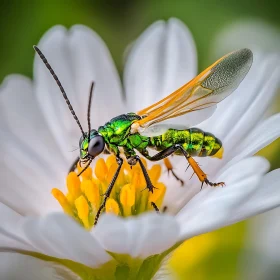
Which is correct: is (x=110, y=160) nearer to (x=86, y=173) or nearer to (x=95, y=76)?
(x=86, y=173)

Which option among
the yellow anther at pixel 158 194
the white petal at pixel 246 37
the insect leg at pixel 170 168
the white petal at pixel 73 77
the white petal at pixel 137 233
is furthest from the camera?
the white petal at pixel 246 37

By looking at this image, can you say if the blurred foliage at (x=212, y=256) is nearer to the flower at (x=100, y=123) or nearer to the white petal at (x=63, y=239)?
the flower at (x=100, y=123)

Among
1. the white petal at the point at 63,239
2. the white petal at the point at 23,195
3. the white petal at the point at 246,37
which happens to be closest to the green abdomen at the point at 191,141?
the white petal at the point at 23,195

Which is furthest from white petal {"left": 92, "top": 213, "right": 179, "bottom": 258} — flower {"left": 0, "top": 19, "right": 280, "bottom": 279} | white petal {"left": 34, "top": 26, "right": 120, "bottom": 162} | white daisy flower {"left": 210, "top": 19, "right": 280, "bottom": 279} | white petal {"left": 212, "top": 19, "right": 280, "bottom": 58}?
white petal {"left": 212, "top": 19, "right": 280, "bottom": 58}

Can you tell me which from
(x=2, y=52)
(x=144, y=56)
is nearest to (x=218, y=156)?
(x=144, y=56)

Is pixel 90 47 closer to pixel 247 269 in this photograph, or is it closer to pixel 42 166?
pixel 42 166

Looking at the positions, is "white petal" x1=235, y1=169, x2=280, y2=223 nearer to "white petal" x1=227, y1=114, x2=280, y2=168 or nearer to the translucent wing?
"white petal" x1=227, y1=114, x2=280, y2=168
